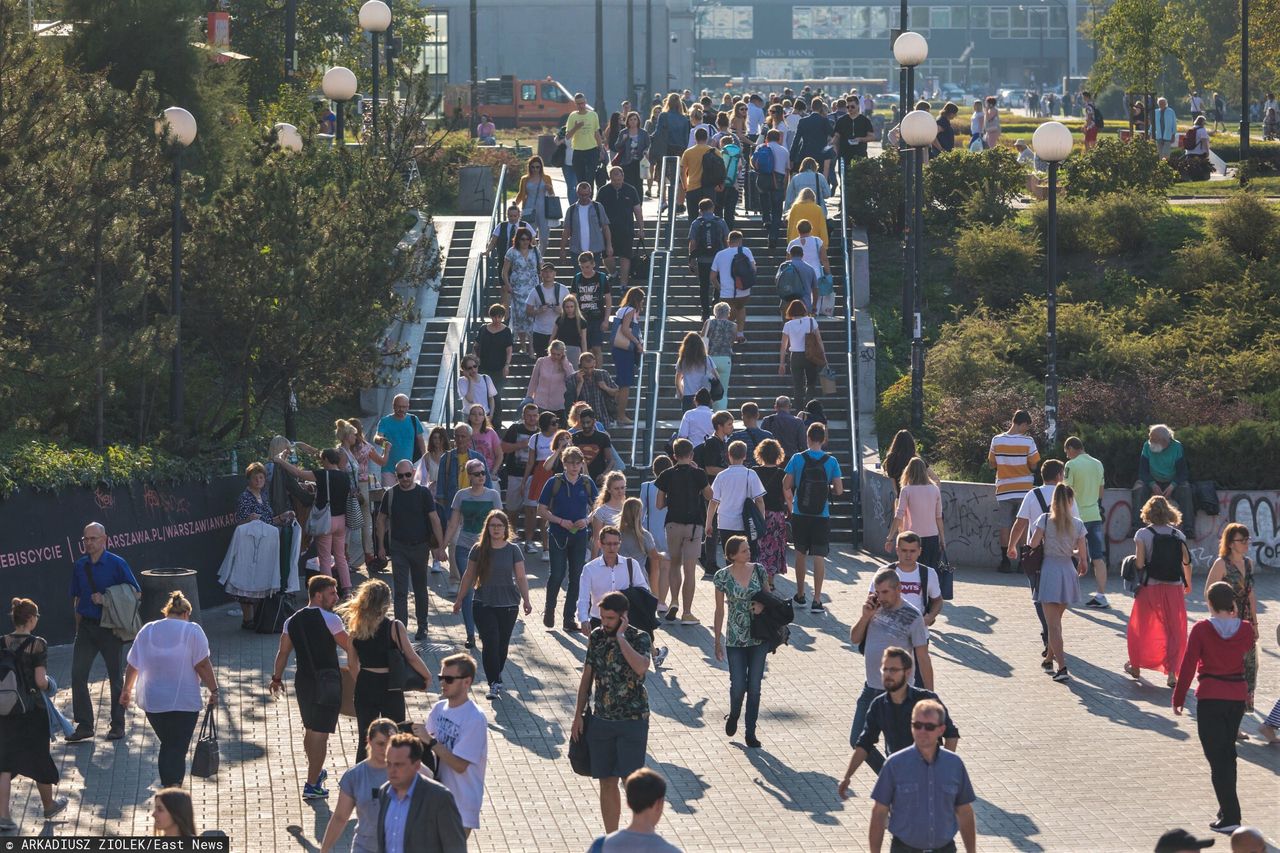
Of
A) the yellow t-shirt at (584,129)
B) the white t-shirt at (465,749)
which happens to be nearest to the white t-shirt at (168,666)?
the white t-shirt at (465,749)

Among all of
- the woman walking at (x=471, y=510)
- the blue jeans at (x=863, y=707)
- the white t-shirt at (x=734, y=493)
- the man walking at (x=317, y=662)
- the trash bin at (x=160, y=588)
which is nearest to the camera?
the man walking at (x=317, y=662)

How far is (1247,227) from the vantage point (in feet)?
89.4

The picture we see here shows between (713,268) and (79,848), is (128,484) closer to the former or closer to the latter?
(79,848)

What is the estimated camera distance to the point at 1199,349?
23.7 metres

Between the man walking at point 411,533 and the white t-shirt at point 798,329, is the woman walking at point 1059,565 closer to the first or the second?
the man walking at point 411,533

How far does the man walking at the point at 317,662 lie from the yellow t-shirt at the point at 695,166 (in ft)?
52.1

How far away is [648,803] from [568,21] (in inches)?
3412

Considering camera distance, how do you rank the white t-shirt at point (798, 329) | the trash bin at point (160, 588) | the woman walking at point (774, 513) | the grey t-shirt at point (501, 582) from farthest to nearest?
the white t-shirt at point (798, 329)
the woman walking at point (774, 513)
the trash bin at point (160, 588)
the grey t-shirt at point (501, 582)

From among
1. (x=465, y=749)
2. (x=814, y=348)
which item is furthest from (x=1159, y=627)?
(x=814, y=348)

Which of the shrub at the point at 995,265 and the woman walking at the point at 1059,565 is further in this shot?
the shrub at the point at 995,265

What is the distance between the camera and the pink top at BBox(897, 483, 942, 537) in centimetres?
1571

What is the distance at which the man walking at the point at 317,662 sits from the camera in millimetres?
10992

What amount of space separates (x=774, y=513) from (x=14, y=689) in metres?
7.67

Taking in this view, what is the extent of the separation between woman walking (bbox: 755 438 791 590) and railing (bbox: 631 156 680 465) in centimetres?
386
